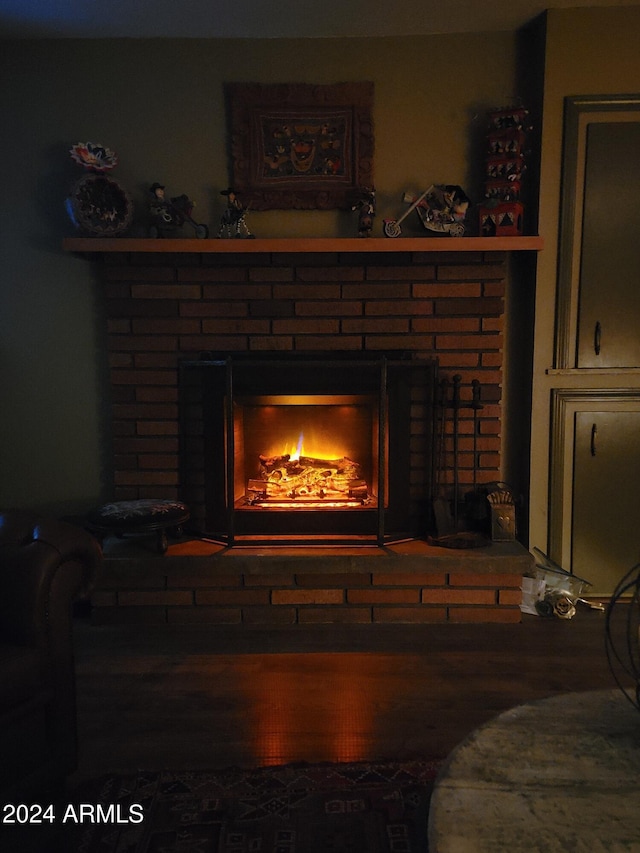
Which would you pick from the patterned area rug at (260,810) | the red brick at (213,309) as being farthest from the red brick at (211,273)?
the patterned area rug at (260,810)

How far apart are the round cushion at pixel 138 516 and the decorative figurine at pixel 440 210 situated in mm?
1446

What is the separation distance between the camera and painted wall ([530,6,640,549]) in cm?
241

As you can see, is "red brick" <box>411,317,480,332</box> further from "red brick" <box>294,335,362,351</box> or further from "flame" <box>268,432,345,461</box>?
"flame" <box>268,432,345,461</box>

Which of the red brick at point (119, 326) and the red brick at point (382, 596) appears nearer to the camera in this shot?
the red brick at point (382, 596)

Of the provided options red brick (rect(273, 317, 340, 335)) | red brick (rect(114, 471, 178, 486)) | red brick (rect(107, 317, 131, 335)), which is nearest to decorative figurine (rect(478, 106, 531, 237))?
red brick (rect(273, 317, 340, 335))

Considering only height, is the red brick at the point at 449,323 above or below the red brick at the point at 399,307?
below

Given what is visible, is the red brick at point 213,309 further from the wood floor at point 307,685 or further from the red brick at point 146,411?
the wood floor at point 307,685

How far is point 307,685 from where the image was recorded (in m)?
1.92

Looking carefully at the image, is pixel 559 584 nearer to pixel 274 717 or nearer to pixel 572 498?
pixel 572 498

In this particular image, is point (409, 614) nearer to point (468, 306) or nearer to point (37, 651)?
point (468, 306)

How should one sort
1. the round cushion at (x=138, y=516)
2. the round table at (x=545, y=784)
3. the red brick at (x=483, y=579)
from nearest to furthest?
the round table at (x=545, y=784)
the round cushion at (x=138, y=516)
the red brick at (x=483, y=579)

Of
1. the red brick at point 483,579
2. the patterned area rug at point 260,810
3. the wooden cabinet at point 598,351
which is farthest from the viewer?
the wooden cabinet at point 598,351

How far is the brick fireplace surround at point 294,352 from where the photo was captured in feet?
7.80

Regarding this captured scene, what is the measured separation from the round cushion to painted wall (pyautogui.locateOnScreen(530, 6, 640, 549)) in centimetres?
165
